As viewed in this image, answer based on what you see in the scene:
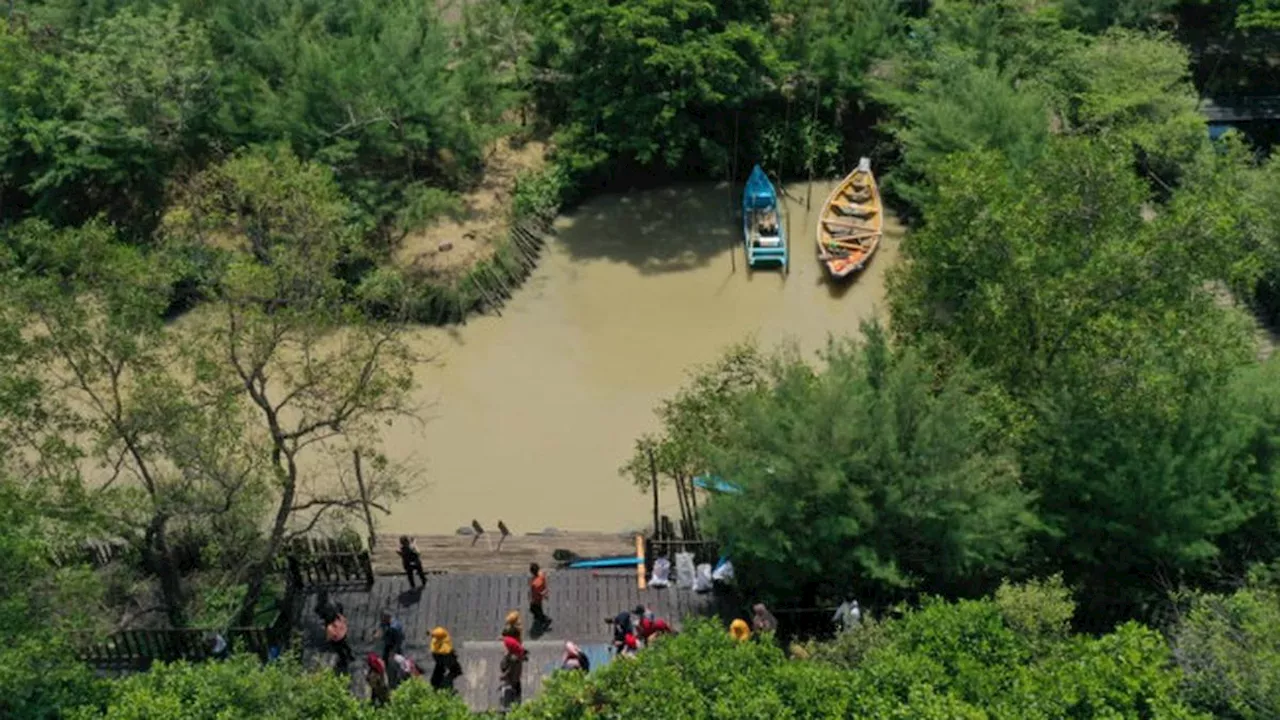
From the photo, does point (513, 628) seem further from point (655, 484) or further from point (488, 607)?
point (655, 484)

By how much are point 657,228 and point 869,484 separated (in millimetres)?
14484

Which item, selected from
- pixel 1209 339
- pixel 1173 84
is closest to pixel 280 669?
pixel 1209 339

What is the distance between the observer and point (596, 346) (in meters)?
30.4

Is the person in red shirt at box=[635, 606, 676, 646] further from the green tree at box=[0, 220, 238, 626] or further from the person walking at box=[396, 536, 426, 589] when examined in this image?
the green tree at box=[0, 220, 238, 626]

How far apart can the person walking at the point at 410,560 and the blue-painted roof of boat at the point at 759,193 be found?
14.2m

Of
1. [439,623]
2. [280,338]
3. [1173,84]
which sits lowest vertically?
[439,623]

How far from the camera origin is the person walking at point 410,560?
22.2 m

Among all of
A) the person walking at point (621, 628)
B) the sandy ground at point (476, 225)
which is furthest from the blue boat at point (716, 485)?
the sandy ground at point (476, 225)

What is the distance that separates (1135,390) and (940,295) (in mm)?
4292

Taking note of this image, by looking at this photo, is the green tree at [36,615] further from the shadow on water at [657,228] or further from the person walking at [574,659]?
the shadow on water at [657,228]

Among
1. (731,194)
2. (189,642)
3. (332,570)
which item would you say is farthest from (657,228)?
(189,642)

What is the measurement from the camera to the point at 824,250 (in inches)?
1242

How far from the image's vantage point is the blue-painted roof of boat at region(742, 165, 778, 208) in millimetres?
32625

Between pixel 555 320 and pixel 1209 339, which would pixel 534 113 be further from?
pixel 1209 339
